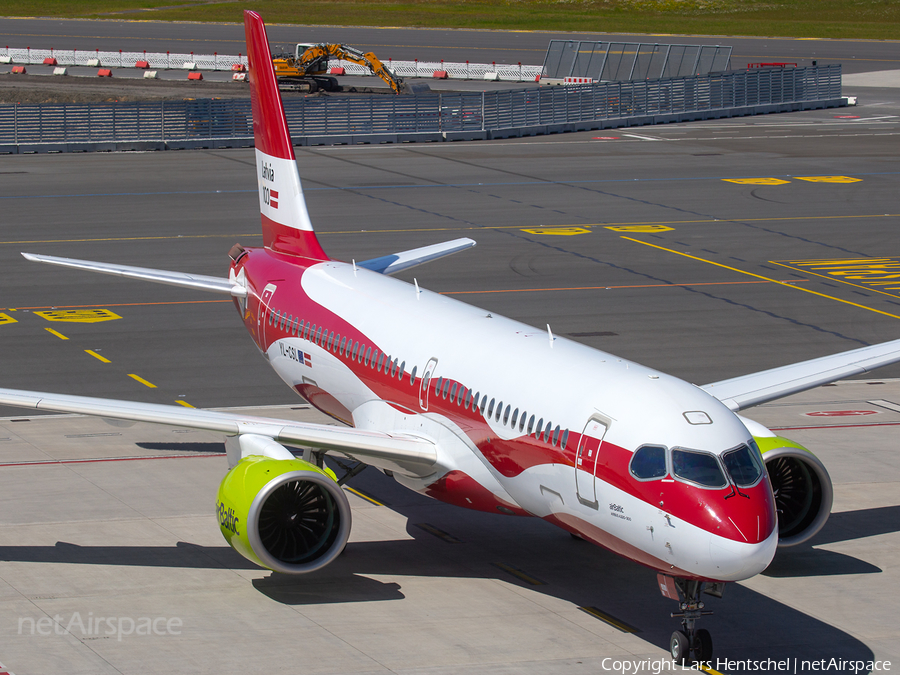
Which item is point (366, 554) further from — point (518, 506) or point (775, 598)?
point (775, 598)

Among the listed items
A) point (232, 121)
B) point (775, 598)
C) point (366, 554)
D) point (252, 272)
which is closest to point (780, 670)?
point (775, 598)

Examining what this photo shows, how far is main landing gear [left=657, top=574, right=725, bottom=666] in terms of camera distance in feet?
54.2

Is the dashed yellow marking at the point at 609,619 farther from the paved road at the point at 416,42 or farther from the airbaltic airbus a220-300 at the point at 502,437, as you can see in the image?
the paved road at the point at 416,42

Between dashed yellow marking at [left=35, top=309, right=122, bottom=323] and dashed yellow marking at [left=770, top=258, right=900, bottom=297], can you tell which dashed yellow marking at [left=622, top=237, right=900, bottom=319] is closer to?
dashed yellow marking at [left=770, top=258, right=900, bottom=297]

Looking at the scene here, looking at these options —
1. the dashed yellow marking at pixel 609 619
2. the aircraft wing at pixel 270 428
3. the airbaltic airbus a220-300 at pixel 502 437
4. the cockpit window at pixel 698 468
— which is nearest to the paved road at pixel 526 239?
the airbaltic airbus a220-300 at pixel 502 437

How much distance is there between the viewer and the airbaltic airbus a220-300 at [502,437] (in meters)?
16.2

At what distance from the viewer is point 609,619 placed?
1861cm

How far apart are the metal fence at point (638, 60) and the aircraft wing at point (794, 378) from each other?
77.3m

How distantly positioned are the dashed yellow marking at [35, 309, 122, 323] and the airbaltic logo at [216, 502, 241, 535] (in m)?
21.4

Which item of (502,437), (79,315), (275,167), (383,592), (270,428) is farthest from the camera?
(79,315)

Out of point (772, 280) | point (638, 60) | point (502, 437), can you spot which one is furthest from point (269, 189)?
point (638, 60)

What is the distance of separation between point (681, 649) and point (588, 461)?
9.34 ft

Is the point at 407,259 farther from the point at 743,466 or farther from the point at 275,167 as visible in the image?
the point at 743,466

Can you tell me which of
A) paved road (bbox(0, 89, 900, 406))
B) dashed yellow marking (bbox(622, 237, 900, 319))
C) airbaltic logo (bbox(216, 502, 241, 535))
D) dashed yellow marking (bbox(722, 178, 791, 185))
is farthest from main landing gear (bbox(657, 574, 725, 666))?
dashed yellow marking (bbox(722, 178, 791, 185))
